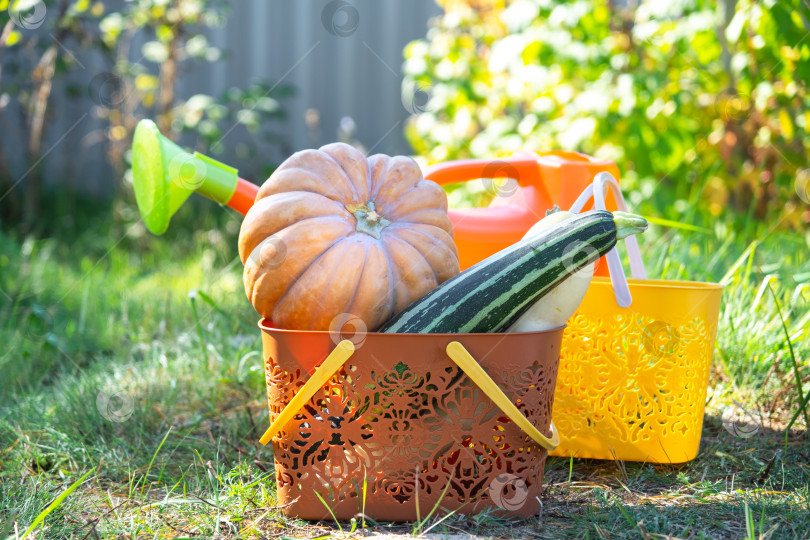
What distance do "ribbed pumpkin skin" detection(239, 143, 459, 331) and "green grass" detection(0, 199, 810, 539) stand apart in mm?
344

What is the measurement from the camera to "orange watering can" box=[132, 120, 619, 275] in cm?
156

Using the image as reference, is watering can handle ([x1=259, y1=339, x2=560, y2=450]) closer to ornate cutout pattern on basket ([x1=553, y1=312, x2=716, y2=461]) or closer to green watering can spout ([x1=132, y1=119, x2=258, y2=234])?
ornate cutout pattern on basket ([x1=553, y1=312, x2=716, y2=461])

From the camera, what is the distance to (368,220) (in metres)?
1.37

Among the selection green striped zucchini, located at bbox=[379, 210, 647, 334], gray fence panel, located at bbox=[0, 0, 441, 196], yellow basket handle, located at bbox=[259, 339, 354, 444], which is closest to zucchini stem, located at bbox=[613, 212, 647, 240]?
green striped zucchini, located at bbox=[379, 210, 647, 334]

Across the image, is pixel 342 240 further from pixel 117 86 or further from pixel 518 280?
pixel 117 86

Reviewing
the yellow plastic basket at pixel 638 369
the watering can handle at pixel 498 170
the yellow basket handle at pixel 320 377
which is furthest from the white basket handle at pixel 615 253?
the yellow basket handle at pixel 320 377

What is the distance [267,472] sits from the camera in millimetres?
1474

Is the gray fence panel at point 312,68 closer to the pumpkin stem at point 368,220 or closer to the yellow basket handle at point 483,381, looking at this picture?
the pumpkin stem at point 368,220

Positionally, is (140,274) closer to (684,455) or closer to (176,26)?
(176,26)

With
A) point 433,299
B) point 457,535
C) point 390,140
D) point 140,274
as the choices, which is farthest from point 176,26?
point 457,535

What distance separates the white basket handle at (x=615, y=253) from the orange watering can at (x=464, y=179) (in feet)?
0.31

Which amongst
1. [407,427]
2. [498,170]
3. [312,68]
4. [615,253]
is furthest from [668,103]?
[312,68]

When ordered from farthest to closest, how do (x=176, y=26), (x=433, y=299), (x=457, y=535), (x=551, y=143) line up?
(x=176, y=26) → (x=551, y=143) → (x=433, y=299) → (x=457, y=535)

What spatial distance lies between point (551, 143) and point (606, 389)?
2.02 m
